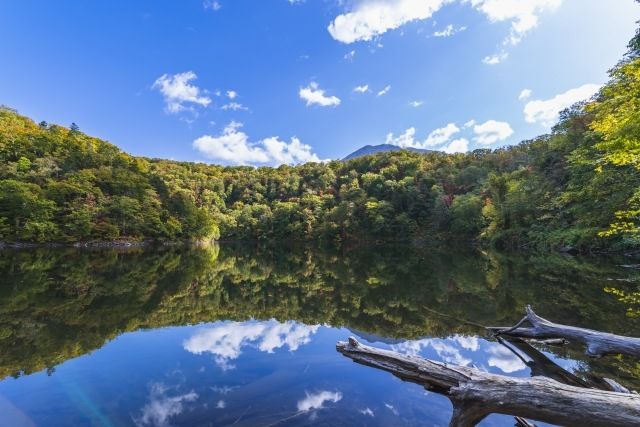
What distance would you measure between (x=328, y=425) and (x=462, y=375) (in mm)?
1768

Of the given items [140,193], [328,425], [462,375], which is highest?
[140,193]

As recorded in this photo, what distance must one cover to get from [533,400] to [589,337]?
3.07 m

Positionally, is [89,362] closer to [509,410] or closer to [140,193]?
[509,410]

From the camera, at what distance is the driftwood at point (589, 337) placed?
4.74m

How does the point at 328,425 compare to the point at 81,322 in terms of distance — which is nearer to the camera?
the point at 328,425

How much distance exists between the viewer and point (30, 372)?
566 cm

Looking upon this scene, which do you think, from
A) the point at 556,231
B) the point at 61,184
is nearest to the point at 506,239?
the point at 556,231

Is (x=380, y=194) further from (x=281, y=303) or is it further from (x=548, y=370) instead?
(x=548, y=370)

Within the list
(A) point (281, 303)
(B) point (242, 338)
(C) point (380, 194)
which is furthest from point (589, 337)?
(C) point (380, 194)

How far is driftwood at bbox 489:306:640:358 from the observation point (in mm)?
4738

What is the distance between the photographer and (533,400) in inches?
122

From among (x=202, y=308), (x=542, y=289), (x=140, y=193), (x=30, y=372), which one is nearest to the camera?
(x=30, y=372)

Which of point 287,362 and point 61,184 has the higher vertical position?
point 61,184

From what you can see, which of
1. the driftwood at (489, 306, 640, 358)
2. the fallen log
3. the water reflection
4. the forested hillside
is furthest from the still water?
the forested hillside
